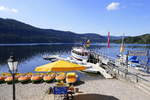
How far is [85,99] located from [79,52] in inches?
1070

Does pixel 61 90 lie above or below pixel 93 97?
above

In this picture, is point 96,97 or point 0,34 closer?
point 96,97

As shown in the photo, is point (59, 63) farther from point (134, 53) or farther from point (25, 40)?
point (25, 40)

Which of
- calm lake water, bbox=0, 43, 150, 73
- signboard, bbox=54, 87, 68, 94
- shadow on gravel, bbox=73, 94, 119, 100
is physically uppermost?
signboard, bbox=54, 87, 68, 94

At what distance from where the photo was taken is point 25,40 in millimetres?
171875

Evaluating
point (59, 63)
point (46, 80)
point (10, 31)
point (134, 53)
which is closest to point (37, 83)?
point (46, 80)

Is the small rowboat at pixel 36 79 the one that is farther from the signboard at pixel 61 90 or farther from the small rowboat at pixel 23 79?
the signboard at pixel 61 90

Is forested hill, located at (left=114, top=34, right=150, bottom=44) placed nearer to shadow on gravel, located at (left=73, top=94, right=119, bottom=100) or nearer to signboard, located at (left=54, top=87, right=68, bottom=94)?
shadow on gravel, located at (left=73, top=94, right=119, bottom=100)

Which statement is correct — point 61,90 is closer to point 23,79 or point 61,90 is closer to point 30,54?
point 23,79

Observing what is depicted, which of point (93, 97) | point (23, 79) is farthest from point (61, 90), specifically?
point (23, 79)

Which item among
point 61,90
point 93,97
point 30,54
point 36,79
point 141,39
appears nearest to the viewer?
point 61,90

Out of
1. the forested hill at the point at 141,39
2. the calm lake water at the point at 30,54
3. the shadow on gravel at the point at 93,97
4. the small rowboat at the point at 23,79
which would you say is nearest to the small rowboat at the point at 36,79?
the small rowboat at the point at 23,79

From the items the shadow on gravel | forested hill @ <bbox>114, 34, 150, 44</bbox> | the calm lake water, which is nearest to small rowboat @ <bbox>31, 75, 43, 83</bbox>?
the calm lake water

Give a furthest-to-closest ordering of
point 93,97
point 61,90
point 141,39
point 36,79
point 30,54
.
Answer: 1. point 141,39
2. point 30,54
3. point 36,79
4. point 93,97
5. point 61,90
